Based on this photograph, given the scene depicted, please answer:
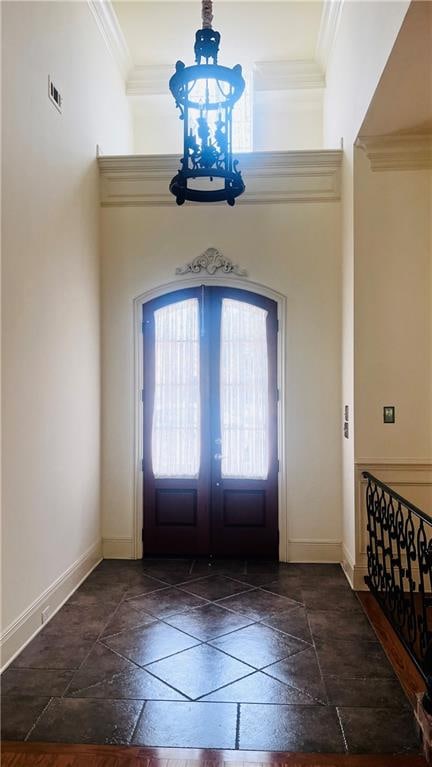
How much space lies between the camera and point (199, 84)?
274cm

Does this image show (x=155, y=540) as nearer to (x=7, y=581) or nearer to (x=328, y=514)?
(x=328, y=514)

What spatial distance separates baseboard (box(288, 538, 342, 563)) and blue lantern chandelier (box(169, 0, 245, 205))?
11.0 feet

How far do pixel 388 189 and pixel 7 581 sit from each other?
3.82m

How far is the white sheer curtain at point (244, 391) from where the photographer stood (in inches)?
194

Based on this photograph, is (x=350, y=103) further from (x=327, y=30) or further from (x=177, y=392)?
(x=177, y=392)

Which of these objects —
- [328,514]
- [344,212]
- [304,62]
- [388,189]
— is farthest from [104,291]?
[304,62]

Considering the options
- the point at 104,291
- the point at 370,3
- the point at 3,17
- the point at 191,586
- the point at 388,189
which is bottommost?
the point at 191,586

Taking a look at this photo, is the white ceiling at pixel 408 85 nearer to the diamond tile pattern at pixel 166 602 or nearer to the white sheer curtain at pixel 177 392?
the white sheer curtain at pixel 177 392

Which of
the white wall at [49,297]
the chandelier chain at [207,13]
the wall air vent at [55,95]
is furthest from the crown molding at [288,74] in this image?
the chandelier chain at [207,13]

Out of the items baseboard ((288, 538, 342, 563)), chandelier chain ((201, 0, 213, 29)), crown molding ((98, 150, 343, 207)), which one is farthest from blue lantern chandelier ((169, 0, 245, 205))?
baseboard ((288, 538, 342, 563))

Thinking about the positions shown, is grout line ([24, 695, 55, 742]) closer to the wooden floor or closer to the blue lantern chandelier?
the wooden floor

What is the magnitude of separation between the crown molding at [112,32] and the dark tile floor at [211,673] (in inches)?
197

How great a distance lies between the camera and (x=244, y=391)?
495cm

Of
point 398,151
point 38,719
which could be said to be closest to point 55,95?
point 398,151
